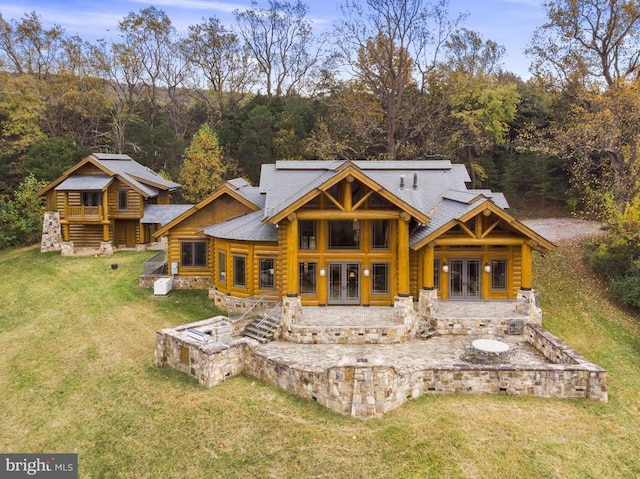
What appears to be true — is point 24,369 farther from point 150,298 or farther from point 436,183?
point 436,183

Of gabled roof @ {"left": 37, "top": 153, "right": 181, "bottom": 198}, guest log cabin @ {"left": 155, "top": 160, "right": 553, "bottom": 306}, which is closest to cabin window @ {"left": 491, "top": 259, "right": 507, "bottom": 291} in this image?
guest log cabin @ {"left": 155, "top": 160, "right": 553, "bottom": 306}

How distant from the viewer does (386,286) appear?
18672 millimetres

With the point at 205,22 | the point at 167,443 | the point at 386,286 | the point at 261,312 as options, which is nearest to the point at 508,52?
the point at 205,22

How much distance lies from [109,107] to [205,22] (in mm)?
12880

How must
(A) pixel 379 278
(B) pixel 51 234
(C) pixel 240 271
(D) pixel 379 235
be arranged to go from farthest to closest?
(B) pixel 51 234 → (C) pixel 240 271 → (A) pixel 379 278 → (D) pixel 379 235

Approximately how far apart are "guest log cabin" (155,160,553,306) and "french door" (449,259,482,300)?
0.04 meters

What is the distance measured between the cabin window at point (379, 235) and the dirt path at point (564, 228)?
15.0 metres

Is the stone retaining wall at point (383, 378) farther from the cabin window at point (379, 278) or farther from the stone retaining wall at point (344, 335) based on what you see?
the cabin window at point (379, 278)

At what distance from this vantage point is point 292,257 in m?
17.2

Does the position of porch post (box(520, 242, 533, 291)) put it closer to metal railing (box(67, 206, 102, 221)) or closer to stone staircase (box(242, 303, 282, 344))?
stone staircase (box(242, 303, 282, 344))

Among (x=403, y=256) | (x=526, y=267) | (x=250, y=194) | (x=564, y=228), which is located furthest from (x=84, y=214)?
(x=564, y=228)

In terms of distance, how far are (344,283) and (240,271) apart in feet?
15.4

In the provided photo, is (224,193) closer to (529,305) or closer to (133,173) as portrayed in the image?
(133,173)

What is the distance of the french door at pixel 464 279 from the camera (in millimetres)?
19000
